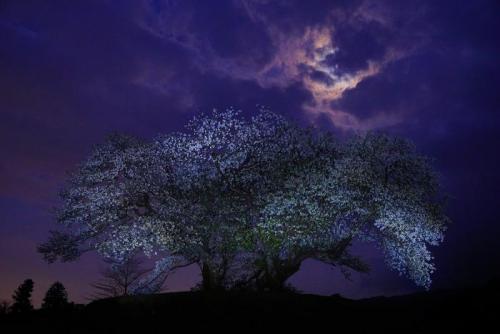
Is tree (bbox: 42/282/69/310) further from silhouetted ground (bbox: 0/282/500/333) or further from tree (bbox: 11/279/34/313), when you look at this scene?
silhouetted ground (bbox: 0/282/500/333)

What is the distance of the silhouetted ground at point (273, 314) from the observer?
25.0 m

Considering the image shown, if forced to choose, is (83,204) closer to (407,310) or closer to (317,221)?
(317,221)

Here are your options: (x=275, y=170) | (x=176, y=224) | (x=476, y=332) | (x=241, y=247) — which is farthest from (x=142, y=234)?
(x=476, y=332)

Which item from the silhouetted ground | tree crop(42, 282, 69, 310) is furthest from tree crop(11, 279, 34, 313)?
the silhouetted ground

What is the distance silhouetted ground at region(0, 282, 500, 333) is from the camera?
25.0 meters

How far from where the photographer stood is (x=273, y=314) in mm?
29062

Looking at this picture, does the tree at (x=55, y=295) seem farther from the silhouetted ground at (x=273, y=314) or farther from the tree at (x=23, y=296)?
the silhouetted ground at (x=273, y=314)

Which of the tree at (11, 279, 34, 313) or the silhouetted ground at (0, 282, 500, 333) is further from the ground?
the tree at (11, 279, 34, 313)

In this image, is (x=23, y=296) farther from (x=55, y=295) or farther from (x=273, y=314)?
(x=273, y=314)

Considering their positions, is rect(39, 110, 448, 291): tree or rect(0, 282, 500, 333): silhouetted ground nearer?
rect(0, 282, 500, 333): silhouetted ground

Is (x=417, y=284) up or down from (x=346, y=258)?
down

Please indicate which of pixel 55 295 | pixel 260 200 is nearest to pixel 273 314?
pixel 260 200

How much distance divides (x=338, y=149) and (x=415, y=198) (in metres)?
7.95

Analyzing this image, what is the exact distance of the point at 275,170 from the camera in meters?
41.1
